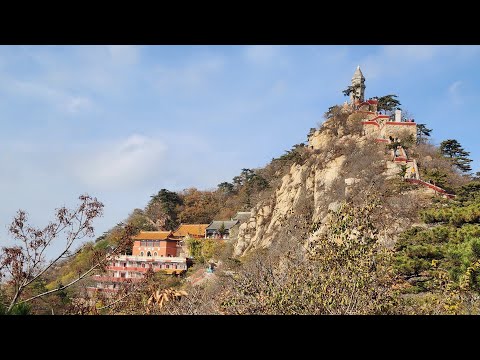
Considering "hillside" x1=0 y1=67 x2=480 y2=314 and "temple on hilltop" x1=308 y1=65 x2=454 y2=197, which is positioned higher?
"temple on hilltop" x1=308 y1=65 x2=454 y2=197

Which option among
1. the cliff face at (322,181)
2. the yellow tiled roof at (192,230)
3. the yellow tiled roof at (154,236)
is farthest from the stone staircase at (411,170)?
the yellow tiled roof at (154,236)

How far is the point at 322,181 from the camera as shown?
70.5ft

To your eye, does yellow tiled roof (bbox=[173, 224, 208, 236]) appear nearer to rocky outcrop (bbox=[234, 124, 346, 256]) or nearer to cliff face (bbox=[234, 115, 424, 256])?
rocky outcrop (bbox=[234, 124, 346, 256])

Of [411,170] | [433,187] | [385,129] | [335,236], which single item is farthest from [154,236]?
[335,236]

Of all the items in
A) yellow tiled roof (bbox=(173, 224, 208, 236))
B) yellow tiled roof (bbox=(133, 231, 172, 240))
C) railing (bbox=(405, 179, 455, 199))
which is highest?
railing (bbox=(405, 179, 455, 199))

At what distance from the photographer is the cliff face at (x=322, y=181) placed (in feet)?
62.6

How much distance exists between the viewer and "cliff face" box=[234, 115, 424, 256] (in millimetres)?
19078

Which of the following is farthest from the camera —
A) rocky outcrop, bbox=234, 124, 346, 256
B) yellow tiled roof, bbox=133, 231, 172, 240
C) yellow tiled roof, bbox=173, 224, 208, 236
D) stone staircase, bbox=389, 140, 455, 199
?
yellow tiled roof, bbox=173, 224, 208, 236

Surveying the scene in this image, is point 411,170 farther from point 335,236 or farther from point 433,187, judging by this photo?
point 335,236

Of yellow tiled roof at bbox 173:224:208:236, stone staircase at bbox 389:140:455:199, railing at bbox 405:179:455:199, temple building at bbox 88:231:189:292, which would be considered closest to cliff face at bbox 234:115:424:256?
stone staircase at bbox 389:140:455:199

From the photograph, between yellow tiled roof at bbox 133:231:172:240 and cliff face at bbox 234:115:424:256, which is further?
yellow tiled roof at bbox 133:231:172:240
